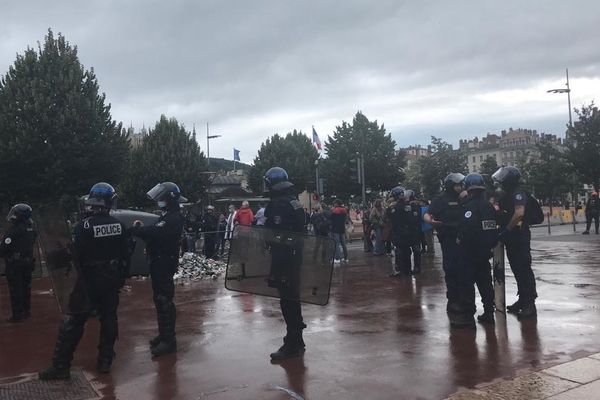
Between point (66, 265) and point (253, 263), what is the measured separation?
1694mm

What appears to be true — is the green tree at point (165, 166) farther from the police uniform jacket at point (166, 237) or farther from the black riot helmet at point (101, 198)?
the black riot helmet at point (101, 198)

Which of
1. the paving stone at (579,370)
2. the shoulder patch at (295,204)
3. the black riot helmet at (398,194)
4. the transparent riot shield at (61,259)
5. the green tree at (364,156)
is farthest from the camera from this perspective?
the green tree at (364,156)

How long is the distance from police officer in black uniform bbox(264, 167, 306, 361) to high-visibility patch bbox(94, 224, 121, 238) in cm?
138

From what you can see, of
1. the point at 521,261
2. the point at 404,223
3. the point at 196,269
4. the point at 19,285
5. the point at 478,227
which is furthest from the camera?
the point at 196,269

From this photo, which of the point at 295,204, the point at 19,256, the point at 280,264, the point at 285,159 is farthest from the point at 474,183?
the point at 285,159

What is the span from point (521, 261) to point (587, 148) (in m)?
22.4

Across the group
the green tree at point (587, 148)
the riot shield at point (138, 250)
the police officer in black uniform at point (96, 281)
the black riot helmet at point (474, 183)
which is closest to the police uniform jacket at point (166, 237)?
the police officer in black uniform at point (96, 281)

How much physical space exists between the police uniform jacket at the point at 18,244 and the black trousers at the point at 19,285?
0.05m

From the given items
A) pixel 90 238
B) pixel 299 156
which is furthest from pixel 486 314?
pixel 299 156

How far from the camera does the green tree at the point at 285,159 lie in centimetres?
5116

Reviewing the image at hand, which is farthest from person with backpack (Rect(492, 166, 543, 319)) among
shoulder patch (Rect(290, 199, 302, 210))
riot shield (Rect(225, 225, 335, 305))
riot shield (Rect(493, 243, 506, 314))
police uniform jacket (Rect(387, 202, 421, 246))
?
police uniform jacket (Rect(387, 202, 421, 246))

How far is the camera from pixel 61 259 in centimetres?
532

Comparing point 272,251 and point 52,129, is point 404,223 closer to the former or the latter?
point 272,251

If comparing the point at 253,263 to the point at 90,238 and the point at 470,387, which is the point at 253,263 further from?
the point at 470,387
